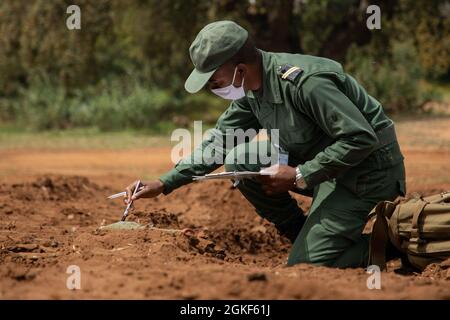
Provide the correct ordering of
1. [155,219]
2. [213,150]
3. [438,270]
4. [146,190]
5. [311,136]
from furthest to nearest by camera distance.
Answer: [155,219], [213,150], [146,190], [311,136], [438,270]

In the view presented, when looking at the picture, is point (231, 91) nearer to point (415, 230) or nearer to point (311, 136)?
point (311, 136)

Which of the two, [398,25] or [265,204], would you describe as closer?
[265,204]

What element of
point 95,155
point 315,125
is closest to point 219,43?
point 315,125

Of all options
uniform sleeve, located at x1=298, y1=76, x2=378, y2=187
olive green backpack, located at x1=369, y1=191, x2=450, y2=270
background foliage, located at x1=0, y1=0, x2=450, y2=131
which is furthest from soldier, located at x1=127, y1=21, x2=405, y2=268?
background foliage, located at x1=0, y1=0, x2=450, y2=131

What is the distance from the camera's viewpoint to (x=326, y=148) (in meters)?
4.33

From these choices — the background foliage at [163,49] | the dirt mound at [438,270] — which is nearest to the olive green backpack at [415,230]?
the dirt mound at [438,270]

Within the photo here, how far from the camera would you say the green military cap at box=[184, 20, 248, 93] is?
4.30 metres

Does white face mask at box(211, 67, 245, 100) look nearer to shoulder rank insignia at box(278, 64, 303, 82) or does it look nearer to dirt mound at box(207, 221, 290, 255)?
shoulder rank insignia at box(278, 64, 303, 82)

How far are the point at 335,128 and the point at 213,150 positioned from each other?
1.02 m

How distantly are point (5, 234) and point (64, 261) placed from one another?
1.02 meters

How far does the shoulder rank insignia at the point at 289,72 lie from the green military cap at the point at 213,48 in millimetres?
246

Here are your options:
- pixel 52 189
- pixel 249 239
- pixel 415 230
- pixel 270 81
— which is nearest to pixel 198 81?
pixel 270 81
